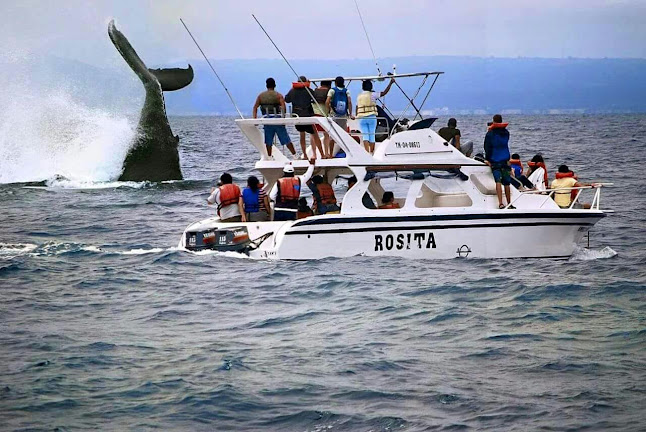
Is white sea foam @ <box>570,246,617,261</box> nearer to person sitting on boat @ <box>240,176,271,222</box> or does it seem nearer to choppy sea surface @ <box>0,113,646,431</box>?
choppy sea surface @ <box>0,113,646,431</box>

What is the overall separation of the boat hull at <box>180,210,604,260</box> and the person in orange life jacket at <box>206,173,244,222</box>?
118 cm

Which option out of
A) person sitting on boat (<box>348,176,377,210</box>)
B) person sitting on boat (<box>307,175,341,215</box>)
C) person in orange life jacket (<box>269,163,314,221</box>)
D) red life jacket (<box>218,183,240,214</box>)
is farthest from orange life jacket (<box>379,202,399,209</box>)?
red life jacket (<box>218,183,240,214</box>)

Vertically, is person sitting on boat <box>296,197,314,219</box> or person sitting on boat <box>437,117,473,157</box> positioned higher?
person sitting on boat <box>437,117,473,157</box>

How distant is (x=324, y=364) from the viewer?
12.9 meters

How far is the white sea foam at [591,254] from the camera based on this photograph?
20.0m

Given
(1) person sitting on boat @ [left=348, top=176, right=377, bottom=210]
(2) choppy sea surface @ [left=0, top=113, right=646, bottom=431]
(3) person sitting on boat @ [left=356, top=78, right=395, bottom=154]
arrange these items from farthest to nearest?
(3) person sitting on boat @ [left=356, top=78, right=395, bottom=154], (1) person sitting on boat @ [left=348, top=176, right=377, bottom=210], (2) choppy sea surface @ [left=0, top=113, right=646, bottom=431]

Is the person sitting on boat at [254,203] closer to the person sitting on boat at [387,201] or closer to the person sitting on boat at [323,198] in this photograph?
the person sitting on boat at [323,198]

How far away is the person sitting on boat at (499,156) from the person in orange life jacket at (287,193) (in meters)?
3.15

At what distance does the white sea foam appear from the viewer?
20008 millimetres

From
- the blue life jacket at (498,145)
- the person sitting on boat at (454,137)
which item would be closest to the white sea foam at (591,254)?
the blue life jacket at (498,145)

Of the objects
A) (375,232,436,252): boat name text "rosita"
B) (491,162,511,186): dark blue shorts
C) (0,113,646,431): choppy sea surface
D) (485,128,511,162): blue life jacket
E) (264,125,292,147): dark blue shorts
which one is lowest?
(0,113,646,431): choppy sea surface

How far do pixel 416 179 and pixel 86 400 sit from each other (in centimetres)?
889

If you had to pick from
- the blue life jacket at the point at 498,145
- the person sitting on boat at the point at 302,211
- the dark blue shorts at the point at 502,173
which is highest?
the blue life jacket at the point at 498,145

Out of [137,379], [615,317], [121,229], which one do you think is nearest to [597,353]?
[615,317]
